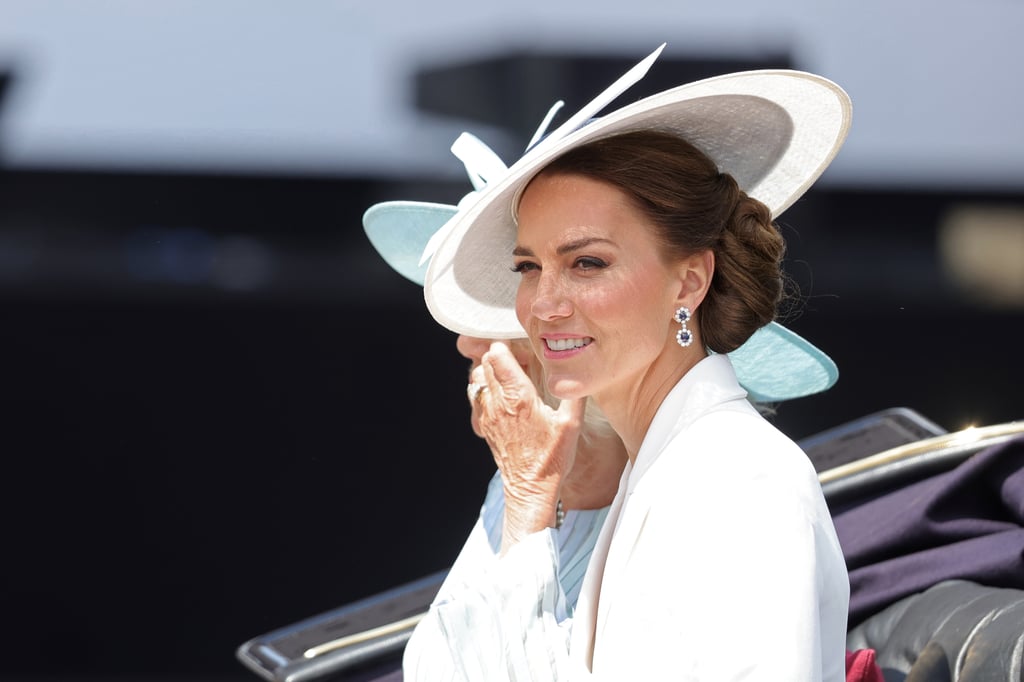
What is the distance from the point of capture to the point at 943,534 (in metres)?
2.14

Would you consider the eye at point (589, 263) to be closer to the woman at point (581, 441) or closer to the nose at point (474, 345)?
the woman at point (581, 441)

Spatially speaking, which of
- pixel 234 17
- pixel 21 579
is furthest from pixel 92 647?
pixel 234 17

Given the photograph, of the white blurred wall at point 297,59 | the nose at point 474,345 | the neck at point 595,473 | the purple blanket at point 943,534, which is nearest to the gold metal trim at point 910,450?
the purple blanket at point 943,534

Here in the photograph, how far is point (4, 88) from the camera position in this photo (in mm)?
4594

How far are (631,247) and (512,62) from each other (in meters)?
3.26

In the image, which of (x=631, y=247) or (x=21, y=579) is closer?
(x=631, y=247)

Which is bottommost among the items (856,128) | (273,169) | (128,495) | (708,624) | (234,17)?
(708,624)

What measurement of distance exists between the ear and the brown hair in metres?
0.01

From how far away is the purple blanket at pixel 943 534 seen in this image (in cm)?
207

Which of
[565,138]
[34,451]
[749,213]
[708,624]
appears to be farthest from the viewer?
[34,451]

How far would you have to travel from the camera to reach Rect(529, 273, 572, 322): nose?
157 centimetres

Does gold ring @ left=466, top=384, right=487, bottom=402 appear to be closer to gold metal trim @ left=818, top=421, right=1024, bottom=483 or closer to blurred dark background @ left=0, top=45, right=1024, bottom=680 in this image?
gold metal trim @ left=818, top=421, right=1024, bottom=483

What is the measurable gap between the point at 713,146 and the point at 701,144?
2 centimetres

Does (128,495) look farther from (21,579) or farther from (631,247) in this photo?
(631,247)
